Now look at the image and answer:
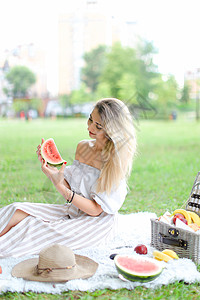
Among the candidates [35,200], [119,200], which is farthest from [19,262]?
[35,200]

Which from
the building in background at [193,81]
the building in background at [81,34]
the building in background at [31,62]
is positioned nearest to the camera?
the building in background at [81,34]

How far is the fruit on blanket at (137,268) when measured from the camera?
82.6 inches

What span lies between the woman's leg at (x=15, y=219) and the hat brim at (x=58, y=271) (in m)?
0.32

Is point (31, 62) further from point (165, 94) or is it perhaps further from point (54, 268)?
point (54, 268)

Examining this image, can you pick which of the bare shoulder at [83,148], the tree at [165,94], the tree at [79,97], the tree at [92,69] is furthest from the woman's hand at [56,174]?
the tree at [92,69]

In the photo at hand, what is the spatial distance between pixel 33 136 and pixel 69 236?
8.85 m

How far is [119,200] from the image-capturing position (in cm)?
268

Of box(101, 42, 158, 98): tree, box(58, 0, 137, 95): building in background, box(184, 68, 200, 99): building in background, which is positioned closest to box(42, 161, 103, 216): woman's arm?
box(58, 0, 137, 95): building in background

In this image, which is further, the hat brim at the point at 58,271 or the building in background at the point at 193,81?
the building in background at the point at 193,81

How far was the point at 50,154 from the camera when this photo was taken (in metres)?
2.79

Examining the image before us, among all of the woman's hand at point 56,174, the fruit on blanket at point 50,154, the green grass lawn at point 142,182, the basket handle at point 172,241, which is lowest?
the green grass lawn at point 142,182

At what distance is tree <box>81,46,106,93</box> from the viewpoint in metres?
20.1

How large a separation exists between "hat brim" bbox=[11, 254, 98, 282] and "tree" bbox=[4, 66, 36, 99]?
1390 centimetres

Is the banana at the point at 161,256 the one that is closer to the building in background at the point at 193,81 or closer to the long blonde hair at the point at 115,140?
the long blonde hair at the point at 115,140
